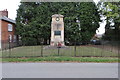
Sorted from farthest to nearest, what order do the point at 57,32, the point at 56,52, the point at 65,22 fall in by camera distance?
the point at 65,22 → the point at 57,32 → the point at 56,52

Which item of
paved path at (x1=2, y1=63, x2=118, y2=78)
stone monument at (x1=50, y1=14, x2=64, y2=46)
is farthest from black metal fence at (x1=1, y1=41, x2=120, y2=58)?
paved path at (x1=2, y1=63, x2=118, y2=78)

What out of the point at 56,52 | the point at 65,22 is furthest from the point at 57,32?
the point at 65,22

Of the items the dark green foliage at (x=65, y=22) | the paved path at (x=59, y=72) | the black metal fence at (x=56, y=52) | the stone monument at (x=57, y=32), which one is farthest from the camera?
the dark green foliage at (x=65, y=22)

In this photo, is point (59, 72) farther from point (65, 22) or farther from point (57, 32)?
point (65, 22)

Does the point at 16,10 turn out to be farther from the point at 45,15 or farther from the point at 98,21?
the point at 98,21

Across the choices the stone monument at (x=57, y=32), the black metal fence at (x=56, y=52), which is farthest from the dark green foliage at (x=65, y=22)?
the stone monument at (x=57, y=32)

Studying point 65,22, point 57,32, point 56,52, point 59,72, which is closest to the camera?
point 59,72

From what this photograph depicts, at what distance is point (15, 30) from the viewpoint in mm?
34750

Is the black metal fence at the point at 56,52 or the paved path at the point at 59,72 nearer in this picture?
the paved path at the point at 59,72

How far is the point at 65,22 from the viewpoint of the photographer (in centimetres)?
3269

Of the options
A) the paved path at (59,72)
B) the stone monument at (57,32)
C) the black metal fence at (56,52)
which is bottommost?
the paved path at (59,72)

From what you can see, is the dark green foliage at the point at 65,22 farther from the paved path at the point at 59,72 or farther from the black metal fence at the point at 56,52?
the paved path at the point at 59,72

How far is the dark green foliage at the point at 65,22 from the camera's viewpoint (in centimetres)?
3244

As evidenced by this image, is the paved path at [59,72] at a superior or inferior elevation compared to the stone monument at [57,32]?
inferior
